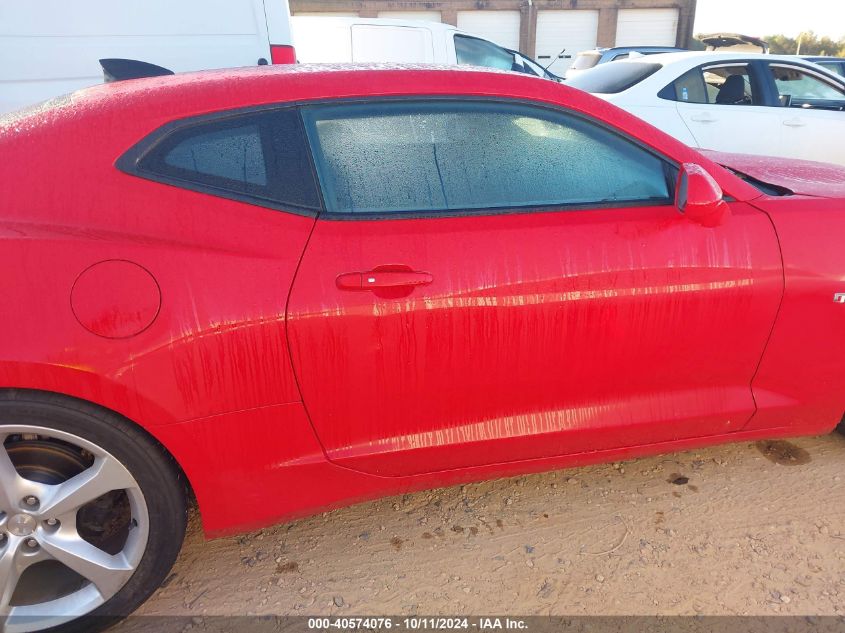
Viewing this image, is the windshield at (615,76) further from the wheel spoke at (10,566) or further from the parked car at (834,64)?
the parked car at (834,64)

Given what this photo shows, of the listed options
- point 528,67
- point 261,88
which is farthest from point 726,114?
point 261,88

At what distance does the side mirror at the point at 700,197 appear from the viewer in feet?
6.13

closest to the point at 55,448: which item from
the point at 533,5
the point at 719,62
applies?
the point at 719,62

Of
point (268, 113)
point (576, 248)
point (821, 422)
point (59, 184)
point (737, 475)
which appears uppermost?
point (268, 113)

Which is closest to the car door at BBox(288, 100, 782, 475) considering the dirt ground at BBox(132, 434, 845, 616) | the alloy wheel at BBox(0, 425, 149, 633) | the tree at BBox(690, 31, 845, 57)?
the dirt ground at BBox(132, 434, 845, 616)

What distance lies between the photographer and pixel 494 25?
22078 millimetres

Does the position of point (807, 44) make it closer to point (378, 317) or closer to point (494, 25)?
point (494, 25)

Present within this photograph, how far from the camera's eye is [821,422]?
2252 mm

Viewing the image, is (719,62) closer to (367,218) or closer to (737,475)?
(737,475)

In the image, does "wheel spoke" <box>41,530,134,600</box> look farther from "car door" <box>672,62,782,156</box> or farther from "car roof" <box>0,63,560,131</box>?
"car door" <box>672,62,782,156</box>

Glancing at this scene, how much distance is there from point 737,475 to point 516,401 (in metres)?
1.13

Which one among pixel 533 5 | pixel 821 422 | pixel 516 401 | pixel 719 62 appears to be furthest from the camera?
pixel 533 5

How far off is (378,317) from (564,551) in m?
1.07

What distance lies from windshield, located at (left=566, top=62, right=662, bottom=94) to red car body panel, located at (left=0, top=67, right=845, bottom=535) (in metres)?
3.75
